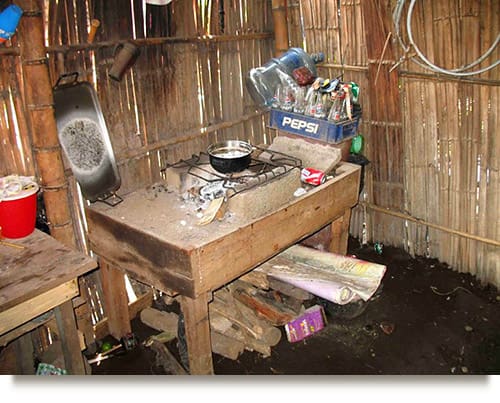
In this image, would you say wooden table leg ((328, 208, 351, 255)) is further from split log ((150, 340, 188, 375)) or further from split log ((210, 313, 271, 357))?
split log ((150, 340, 188, 375))

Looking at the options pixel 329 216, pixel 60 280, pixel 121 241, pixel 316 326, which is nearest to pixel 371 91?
pixel 329 216

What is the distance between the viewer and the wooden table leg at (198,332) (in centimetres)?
290

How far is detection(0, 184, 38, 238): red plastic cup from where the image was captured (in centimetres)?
275

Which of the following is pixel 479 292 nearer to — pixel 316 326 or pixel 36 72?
pixel 316 326

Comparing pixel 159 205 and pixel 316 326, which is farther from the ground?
pixel 159 205

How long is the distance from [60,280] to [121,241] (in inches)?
25.1

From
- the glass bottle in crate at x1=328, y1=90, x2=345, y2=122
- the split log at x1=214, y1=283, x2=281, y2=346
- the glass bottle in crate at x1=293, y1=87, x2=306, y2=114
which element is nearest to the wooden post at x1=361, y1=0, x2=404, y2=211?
the glass bottle in crate at x1=328, y1=90, x2=345, y2=122

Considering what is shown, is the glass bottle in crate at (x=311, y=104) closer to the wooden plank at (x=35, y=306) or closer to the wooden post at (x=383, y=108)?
the wooden post at (x=383, y=108)

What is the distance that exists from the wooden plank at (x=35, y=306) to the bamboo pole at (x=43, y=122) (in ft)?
2.45

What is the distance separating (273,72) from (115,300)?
2.30 meters

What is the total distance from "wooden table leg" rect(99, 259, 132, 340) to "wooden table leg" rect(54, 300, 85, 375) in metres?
0.66

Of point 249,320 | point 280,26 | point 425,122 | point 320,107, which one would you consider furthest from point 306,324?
point 280,26

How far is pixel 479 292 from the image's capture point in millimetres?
4109

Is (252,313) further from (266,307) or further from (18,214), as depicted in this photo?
(18,214)
